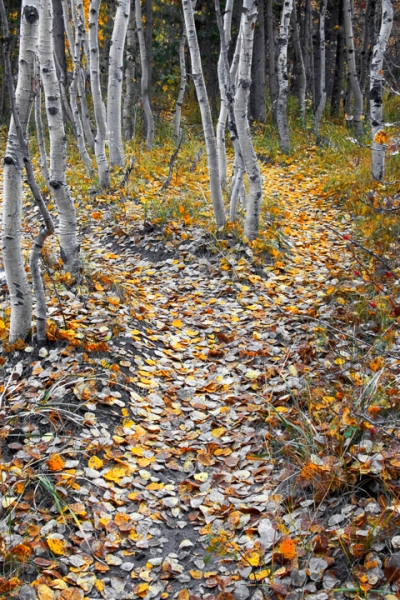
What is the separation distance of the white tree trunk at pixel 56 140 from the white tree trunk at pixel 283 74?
7.54m

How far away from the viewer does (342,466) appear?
314cm

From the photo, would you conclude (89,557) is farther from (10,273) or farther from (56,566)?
(10,273)

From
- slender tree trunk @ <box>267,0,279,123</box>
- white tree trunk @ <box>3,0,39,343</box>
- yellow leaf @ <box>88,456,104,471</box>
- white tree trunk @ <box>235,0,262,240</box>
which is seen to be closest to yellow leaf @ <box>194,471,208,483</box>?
yellow leaf @ <box>88,456,104,471</box>

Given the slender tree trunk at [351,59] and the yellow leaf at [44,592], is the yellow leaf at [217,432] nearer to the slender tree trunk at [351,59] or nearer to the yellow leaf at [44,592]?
the yellow leaf at [44,592]

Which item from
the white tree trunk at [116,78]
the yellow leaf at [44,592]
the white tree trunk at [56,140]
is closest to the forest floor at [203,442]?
the yellow leaf at [44,592]

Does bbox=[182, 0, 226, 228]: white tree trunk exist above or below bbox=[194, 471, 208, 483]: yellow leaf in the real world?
above

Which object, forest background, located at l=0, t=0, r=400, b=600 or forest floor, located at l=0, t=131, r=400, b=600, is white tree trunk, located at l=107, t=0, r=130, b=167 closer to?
forest background, located at l=0, t=0, r=400, b=600

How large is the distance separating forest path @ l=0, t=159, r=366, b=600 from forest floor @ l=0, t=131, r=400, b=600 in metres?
0.01

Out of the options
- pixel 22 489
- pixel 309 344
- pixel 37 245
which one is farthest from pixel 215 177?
pixel 22 489

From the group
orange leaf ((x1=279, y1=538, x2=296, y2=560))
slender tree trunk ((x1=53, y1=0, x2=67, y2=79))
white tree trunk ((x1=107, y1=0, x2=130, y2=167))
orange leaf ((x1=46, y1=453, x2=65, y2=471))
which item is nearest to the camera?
orange leaf ((x1=279, y1=538, x2=296, y2=560))

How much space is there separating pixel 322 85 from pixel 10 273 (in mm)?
10852

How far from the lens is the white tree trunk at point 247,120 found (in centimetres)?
607

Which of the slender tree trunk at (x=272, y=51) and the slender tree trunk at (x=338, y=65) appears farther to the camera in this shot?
the slender tree trunk at (x=338, y=65)

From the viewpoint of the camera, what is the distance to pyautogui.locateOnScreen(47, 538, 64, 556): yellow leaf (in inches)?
112
